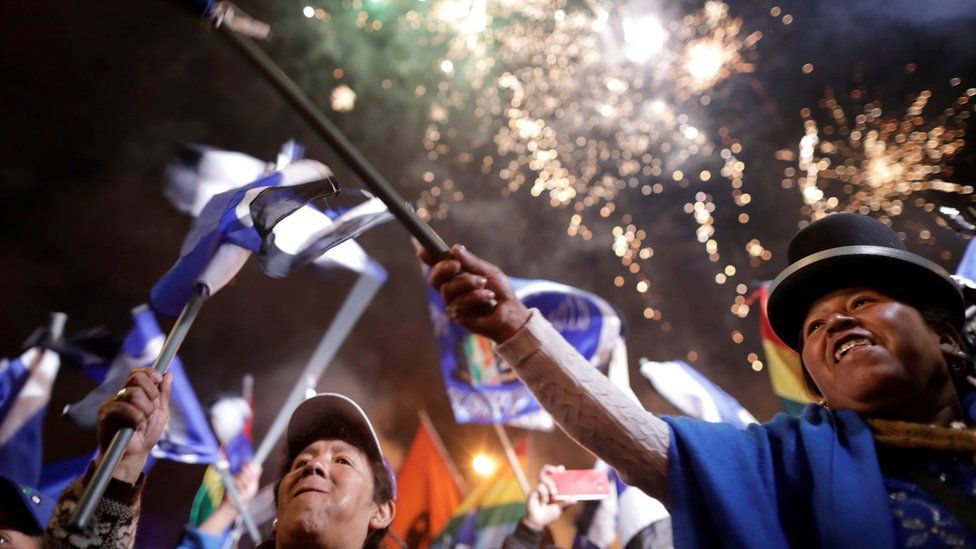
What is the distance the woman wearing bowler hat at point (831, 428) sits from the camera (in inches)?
71.0

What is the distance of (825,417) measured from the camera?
2100 millimetres

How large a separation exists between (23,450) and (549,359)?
8.14 meters

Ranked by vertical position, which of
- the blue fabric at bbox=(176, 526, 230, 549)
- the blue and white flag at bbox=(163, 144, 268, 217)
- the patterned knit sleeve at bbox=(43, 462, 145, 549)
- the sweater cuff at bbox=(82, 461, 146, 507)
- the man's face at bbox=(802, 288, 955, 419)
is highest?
the blue and white flag at bbox=(163, 144, 268, 217)

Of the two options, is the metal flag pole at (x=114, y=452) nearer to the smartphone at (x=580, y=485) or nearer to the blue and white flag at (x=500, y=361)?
the smartphone at (x=580, y=485)

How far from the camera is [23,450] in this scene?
732 centimetres

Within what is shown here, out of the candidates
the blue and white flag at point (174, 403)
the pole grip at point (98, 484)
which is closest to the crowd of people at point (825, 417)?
the pole grip at point (98, 484)

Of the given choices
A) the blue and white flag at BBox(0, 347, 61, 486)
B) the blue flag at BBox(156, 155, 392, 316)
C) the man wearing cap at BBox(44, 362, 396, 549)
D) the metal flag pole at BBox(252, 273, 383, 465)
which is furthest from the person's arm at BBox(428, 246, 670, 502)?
the metal flag pole at BBox(252, 273, 383, 465)

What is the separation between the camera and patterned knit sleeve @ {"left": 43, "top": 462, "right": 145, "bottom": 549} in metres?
2.94

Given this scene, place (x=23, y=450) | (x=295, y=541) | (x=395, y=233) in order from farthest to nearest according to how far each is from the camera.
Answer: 1. (x=395, y=233)
2. (x=23, y=450)
3. (x=295, y=541)

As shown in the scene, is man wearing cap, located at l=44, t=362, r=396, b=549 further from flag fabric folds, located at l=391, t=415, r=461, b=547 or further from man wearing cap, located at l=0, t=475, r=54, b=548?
flag fabric folds, located at l=391, t=415, r=461, b=547

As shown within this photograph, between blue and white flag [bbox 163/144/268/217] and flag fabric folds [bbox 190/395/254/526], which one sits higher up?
blue and white flag [bbox 163/144/268/217]

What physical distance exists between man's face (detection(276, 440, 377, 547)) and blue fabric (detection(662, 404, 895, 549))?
1988mm

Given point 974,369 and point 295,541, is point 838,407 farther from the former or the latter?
point 295,541

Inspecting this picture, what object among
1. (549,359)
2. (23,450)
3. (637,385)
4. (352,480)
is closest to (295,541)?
(352,480)
